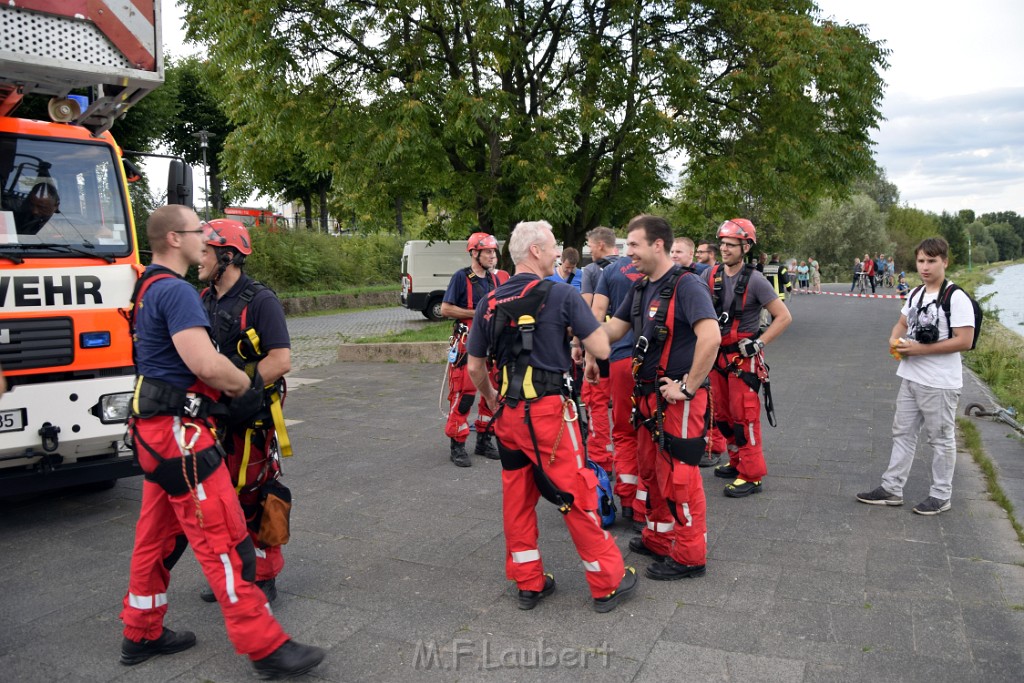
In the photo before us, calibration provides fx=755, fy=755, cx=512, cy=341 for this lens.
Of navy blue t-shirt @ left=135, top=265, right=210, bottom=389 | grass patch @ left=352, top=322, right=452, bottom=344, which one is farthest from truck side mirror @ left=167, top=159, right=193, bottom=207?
grass patch @ left=352, top=322, right=452, bottom=344

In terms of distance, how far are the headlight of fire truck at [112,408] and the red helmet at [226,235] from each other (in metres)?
2.10

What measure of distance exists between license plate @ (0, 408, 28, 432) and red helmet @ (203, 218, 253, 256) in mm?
2235

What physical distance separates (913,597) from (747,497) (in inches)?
70.0

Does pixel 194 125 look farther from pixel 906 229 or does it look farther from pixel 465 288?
pixel 906 229

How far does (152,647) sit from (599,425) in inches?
132

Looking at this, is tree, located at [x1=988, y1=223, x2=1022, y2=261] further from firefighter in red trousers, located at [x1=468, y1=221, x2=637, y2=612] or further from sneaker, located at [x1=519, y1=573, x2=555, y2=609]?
sneaker, located at [x1=519, y1=573, x2=555, y2=609]

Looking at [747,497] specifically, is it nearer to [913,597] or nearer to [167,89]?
[913,597]

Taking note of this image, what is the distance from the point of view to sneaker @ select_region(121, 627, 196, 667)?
3400 mm

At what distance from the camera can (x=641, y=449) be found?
14.9 ft

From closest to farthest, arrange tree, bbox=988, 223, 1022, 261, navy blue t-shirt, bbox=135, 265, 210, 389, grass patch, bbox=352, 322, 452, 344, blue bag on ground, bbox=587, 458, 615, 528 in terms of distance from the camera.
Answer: navy blue t-shirt, bbox=135, 265, 210, 389 → blue bag on ground, bbox=587, 458, 615, 528 → grass patch, bbox=352, 322, 452, 344 → tree, bbox=988, 223, 1022, 261

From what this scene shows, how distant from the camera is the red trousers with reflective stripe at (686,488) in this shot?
4.10m

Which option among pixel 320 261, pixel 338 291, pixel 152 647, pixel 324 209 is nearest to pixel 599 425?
pixel 152 647

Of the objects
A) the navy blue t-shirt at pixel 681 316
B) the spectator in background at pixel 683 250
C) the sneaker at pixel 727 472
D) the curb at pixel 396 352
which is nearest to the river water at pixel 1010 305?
the curb at pixel 396 352

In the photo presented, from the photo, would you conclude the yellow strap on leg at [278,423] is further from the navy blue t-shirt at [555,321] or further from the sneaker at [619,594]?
the sneaker at [619,594]
